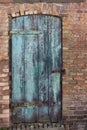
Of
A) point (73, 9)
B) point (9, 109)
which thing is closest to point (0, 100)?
point (9, 109)

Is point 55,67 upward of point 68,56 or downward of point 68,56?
downward

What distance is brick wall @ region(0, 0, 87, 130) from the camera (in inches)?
380

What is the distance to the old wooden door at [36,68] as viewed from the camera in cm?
977

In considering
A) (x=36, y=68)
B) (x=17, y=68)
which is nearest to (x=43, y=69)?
(x=36, y=68)

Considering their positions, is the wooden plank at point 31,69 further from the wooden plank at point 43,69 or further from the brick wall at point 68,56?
the brick wall at point 68,56

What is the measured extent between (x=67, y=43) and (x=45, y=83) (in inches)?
40.0

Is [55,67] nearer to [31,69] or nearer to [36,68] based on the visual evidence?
[36,68]

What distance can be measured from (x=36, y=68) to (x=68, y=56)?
2.49ft

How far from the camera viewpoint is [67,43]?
31.9ft

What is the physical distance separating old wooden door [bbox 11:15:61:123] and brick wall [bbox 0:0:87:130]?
16cm

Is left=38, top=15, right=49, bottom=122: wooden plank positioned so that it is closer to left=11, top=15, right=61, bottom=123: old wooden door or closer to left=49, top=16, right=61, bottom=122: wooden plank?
left=11, top=15, right=61, bottom=123: old wooden door

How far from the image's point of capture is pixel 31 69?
9859 millimetres

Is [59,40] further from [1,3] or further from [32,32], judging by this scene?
[1,3]

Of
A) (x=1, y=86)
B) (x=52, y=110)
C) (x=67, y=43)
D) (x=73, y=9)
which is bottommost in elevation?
(x=52, y=110)
